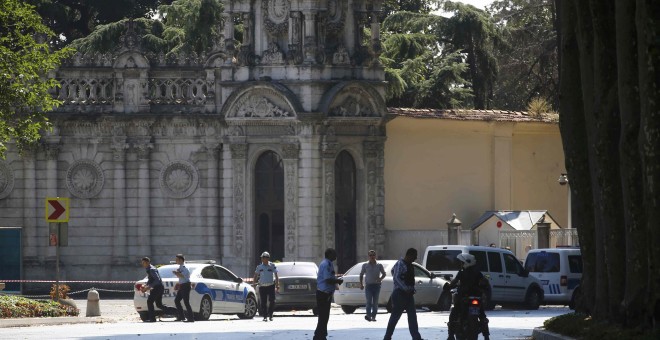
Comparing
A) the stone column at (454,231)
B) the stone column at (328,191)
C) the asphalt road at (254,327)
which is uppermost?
the stone column at (328,191)

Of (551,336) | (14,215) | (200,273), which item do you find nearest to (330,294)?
(551,336)

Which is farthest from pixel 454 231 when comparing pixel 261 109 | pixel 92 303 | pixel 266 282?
pixel 92 303

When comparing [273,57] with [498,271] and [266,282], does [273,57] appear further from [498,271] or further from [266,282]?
[266,282]

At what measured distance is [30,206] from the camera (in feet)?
170

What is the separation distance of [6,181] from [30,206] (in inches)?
43.8

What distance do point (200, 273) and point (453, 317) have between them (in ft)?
41.9

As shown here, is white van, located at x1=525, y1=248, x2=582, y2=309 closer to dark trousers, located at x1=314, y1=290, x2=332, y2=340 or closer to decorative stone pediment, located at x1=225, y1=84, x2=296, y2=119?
decorative stone pediment, located at x1=225, y1=84, x2=296, y2=119

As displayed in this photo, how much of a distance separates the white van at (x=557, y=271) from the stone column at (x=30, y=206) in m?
16.2

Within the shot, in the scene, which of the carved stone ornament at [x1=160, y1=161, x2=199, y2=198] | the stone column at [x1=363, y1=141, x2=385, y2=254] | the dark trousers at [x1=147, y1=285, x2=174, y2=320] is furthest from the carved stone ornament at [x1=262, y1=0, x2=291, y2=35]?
the dark trousers at [x1=147, y1=285, x2=174, y2=320]

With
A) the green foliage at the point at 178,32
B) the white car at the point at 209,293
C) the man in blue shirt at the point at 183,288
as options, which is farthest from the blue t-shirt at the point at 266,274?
the green foliage at the point at 178,32

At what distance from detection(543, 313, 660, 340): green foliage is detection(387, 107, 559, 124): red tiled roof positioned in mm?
25320

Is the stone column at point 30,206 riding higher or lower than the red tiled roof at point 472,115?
lower

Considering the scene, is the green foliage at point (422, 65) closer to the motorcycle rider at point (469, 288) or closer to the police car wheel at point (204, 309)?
the police car wheel at point (204, 309)

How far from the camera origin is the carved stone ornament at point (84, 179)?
171 feet
